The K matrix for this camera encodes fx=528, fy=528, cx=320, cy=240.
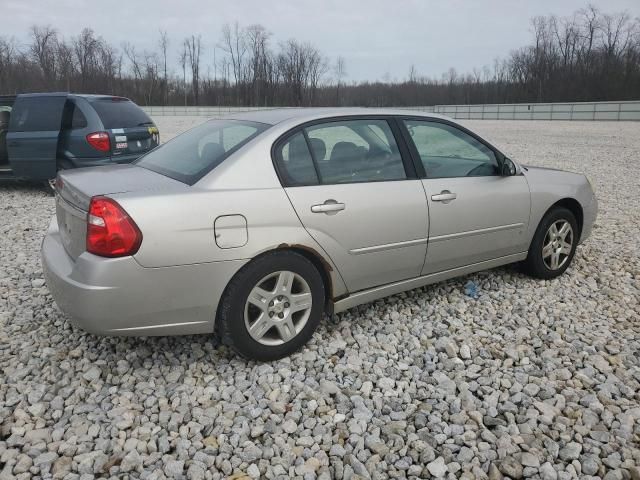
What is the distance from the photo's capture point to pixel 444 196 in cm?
375

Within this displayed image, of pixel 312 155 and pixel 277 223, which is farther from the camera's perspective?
pixel 312 155

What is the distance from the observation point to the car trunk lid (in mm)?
2891

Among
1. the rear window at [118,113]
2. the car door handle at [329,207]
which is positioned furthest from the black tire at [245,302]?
the rear window at [118,113]

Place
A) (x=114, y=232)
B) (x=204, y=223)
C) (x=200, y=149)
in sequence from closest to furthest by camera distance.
Result: (x=114, y=232) → (x=204, y=223) → (x=200, y=149)

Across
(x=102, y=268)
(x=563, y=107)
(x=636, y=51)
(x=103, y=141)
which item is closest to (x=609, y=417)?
(x=102, y=268)

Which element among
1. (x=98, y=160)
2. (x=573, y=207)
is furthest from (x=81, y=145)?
(x=573, y=207)

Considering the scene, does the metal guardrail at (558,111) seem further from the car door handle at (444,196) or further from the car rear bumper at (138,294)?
the car rear bumper at (138,294)

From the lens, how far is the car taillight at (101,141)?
25.4 feet

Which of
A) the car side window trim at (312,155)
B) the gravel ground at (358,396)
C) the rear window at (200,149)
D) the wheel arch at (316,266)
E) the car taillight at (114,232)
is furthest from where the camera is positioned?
the car side window trim at (312,155)

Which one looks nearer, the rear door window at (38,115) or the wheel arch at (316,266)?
the wheel arch at (316,266)

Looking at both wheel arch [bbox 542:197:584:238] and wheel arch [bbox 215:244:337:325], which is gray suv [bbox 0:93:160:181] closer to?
wheel arch [bbox 215:244:337:325]

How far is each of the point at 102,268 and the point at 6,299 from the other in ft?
6.83

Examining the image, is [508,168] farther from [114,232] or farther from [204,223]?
[114,232]

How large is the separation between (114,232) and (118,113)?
615 centimetres
